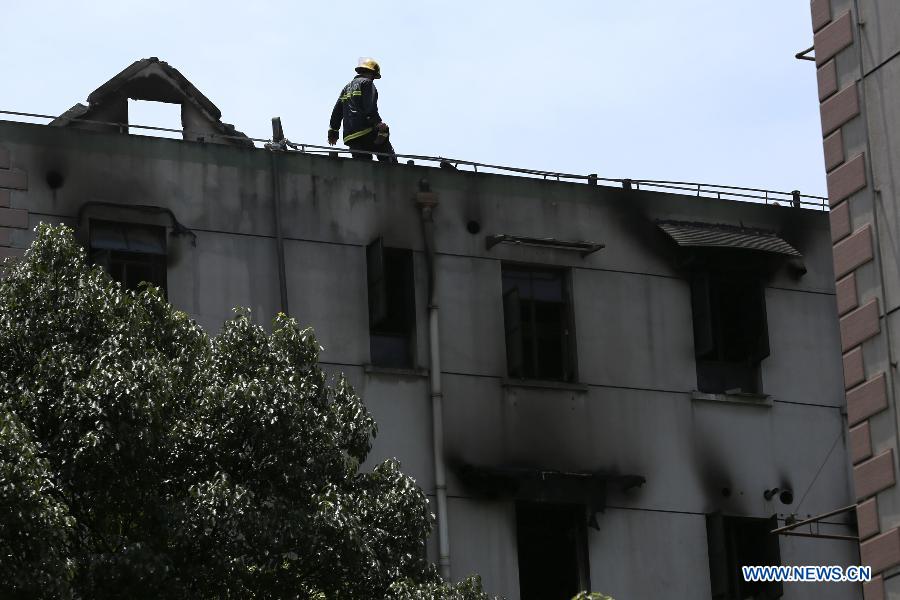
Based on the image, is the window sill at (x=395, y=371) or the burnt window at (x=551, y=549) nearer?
the window sill at (x=395, y=371)

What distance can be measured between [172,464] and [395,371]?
935 cm

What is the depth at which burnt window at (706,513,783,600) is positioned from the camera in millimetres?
33250

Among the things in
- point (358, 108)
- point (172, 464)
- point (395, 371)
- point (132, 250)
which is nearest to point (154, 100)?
point (358, 108)

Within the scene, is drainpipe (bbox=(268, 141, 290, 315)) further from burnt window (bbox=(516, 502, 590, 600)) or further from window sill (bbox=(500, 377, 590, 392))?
burnt window (bbox=(516, 502, 590, 600))

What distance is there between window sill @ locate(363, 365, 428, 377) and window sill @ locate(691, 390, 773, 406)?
439cm

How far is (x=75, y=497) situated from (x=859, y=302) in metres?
8.26

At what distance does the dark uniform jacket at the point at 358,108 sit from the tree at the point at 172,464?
9883mm

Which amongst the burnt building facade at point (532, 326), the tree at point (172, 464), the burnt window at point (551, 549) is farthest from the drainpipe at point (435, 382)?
the tree at point (172, 464)

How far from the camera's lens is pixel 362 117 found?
113ft

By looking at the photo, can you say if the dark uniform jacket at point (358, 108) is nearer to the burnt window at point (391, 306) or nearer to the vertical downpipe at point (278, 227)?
the vertical downpipe at point (278, 227)

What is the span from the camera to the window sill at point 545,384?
108 feet

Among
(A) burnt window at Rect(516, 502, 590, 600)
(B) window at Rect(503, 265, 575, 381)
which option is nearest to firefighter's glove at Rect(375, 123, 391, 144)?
(B) window at Rect(503, 265, 575, 381)

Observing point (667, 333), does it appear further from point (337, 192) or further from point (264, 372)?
point (264, 372)

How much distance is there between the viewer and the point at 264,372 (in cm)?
2405
